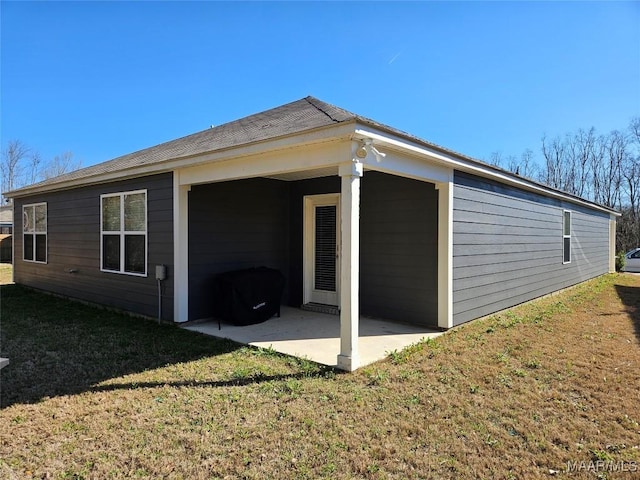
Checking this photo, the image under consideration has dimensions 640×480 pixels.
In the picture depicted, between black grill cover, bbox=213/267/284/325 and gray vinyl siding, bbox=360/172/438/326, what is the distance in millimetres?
1546

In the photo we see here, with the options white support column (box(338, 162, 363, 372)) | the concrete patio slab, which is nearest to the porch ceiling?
the concrete patio slab

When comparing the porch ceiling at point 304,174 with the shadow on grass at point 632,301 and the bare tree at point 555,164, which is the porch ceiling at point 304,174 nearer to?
the shadow on grass at point 632,301

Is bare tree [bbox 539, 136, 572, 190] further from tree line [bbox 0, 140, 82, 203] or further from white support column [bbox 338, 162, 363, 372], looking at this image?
tree line [bbox 0, 140, 82, 203]

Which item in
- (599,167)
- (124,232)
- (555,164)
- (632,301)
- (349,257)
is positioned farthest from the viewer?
(555,164)

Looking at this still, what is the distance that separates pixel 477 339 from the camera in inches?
210

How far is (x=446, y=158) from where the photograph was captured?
5348 millimetres

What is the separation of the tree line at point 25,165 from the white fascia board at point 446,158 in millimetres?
34195

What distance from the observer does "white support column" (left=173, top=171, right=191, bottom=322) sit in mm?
6023

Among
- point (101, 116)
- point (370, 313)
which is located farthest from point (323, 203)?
point (101, 116)

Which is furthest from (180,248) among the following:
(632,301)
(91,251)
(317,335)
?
(632,301)

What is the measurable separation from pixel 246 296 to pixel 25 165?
34493 millimetres

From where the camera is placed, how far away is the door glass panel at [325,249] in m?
7.38

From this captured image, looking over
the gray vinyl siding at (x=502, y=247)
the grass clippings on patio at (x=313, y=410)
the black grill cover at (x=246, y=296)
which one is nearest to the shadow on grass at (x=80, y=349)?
the grass clippings on patio at (x=313, y=410)

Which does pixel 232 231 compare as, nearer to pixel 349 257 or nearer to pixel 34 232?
pixel 349 257
